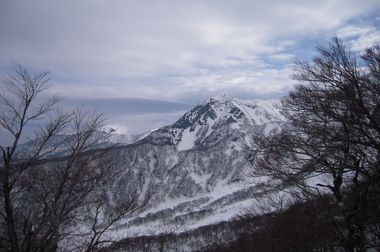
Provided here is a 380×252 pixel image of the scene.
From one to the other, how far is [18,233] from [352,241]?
9.00 metres

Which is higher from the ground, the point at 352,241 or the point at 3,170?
the point at 3,170

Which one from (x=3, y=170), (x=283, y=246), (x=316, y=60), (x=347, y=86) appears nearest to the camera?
(x=3, y=170)

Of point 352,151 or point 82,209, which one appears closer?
point 352,151

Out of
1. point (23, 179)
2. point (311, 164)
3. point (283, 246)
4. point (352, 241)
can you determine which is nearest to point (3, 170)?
point (23, 179)

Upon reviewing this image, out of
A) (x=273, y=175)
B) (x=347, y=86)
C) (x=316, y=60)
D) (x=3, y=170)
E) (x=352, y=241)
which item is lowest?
(x=352, y=241)

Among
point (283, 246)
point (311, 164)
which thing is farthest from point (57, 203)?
point (283, 246)

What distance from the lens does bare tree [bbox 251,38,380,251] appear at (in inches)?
412

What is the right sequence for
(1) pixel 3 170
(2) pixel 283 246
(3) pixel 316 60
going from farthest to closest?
(2) pixel 283 246 → (3) pixel 316 60 → (1) pixel 3 170

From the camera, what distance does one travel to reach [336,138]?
415 inches

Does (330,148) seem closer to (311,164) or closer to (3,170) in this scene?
(311,164)

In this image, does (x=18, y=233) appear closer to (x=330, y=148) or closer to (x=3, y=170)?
(x=3, y=170)

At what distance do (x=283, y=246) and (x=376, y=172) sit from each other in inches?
414

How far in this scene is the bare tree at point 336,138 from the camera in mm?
10477

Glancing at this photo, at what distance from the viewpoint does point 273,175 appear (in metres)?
11.2
